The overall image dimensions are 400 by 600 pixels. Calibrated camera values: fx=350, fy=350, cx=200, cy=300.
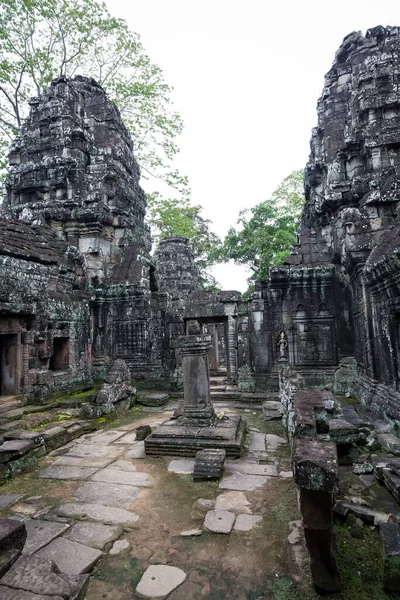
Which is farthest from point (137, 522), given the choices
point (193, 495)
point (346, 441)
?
point (346, 441)

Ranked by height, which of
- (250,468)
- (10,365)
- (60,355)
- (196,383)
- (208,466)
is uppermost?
(60,355)

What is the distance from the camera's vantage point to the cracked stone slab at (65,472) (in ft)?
16.6

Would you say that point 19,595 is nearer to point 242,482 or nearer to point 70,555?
point 70,555

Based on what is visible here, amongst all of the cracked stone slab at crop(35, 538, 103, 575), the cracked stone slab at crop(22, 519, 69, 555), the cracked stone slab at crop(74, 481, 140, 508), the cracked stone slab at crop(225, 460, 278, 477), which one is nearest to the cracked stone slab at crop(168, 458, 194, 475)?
the cracked stone slab at crop(225, 460, 278, 477)

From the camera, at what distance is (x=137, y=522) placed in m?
3.79

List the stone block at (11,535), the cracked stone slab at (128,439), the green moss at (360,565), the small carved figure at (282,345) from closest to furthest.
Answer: the stone block at (11,535) → the green moss at (360,565) → the cracked stone slab at (128,439) → the small carved figure at (282,345)

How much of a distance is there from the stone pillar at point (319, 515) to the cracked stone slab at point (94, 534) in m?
1.94

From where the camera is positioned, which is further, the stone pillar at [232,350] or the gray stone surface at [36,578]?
the stone pillar at [232,350]

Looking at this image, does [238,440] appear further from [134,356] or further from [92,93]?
[92,93]

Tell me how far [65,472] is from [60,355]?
5.57 m

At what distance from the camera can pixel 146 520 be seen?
3.83 m

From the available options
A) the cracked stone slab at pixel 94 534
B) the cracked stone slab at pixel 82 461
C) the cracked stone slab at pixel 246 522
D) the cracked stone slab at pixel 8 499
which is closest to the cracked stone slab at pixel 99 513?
the cracked stone slab at pixel 94 534

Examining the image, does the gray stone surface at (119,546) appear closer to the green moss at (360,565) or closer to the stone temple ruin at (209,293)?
the green moss at (360,565)

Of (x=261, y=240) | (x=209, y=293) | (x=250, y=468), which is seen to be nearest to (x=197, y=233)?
(x=261, y=240)
